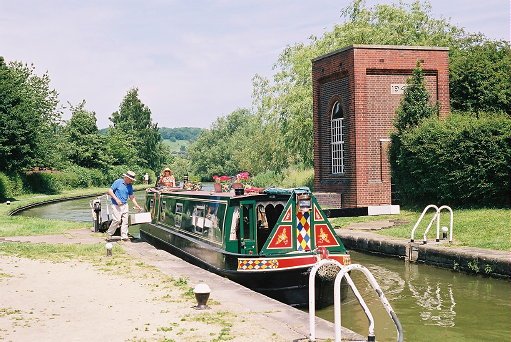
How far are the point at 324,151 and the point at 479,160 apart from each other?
8447mm

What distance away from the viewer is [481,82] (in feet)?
84.4

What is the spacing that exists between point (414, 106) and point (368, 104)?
1.87m

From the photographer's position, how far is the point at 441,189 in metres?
19.2

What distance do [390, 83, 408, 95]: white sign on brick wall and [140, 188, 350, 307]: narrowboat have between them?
42.6ft

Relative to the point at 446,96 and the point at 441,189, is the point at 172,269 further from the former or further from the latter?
the point at 446,96

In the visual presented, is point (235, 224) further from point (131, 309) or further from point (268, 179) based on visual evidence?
point (268, 179)

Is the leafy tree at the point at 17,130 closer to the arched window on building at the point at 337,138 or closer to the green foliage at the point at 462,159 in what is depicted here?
the arched window on building at the point at 337,138

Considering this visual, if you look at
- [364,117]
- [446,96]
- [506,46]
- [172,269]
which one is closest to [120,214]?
[172,269]

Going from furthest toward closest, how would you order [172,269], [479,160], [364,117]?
1. [364,117]
2. [479,160]
3. [172,269]

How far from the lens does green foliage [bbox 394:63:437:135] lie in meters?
22.0

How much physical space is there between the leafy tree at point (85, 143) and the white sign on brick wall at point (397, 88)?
4083 centimetres

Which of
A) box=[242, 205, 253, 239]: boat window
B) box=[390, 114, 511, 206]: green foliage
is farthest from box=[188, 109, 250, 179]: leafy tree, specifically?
box=[242, 205, 253, 239]: boat window

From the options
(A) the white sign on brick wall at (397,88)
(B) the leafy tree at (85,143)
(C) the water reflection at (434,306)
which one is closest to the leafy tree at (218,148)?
(B) the leafy tree at (85,143)

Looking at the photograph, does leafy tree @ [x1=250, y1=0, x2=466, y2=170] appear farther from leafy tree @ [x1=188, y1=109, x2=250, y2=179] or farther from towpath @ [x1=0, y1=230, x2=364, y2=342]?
leafy tree @ [x1=188, y1=109, x2=250, y2=179]
